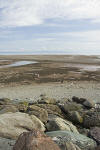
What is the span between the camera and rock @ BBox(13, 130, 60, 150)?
16.7 ft

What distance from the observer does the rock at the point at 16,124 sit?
687 centimetres

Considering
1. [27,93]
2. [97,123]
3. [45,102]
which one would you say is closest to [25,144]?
[97,123]

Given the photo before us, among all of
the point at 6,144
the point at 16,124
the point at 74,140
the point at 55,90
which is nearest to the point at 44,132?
the point at 16,124

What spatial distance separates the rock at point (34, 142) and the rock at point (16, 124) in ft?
5.17

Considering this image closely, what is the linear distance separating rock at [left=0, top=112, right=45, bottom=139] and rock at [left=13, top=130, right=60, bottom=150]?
158 cm

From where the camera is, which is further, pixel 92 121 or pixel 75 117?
→ pixel 75 117

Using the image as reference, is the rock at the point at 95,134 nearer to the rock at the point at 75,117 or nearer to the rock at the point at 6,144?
the rock at the point at 75,117

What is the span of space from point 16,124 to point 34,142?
2229 mm

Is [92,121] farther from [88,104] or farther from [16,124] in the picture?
[88,104]

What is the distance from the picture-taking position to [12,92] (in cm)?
2058

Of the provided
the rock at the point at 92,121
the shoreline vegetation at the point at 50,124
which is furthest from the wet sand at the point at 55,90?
the rock at the point at 92,121

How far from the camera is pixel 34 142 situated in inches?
203

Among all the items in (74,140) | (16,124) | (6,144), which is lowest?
(74,140)

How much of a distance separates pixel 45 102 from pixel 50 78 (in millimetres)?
14645
